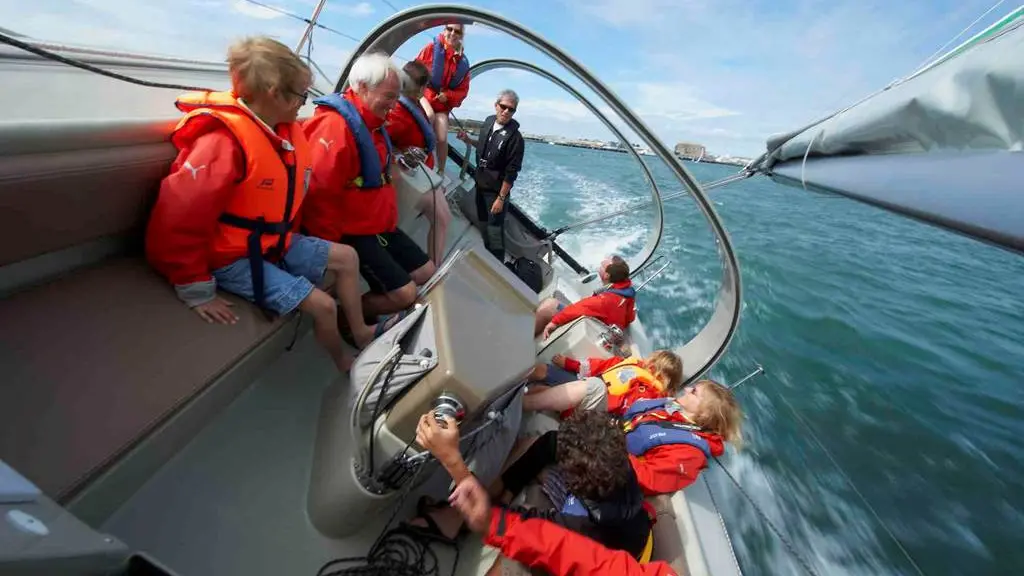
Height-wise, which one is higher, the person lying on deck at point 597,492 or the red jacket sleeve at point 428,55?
the red jacket sleeve at point 428,55

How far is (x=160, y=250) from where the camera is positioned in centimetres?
146

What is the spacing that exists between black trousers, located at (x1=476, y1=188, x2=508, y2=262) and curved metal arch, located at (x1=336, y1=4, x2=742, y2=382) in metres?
1.81

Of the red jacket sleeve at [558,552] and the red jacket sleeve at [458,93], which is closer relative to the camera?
the red jacket sleeve at [558,552]

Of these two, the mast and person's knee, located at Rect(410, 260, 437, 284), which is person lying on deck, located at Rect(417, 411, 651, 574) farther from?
the mast

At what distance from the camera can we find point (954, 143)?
3.88ft

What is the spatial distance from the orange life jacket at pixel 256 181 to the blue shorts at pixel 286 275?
0.09 ft

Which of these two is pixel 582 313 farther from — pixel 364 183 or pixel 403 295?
pixel 364 183

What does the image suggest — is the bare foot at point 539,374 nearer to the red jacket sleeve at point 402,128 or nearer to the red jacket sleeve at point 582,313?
the red jacket sleeve at point 582,313

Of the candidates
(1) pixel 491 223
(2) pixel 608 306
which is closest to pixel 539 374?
(2) pixel 608 306

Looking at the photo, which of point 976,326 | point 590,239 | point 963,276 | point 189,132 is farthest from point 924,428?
point 963,276

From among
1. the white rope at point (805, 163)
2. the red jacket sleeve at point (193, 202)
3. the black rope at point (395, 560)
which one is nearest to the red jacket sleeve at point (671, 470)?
the black rope at point (395, 560)

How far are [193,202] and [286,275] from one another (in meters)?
0.41

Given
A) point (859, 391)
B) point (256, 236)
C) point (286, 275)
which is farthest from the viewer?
point (859, 391)

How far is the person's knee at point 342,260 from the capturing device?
6.30ft
